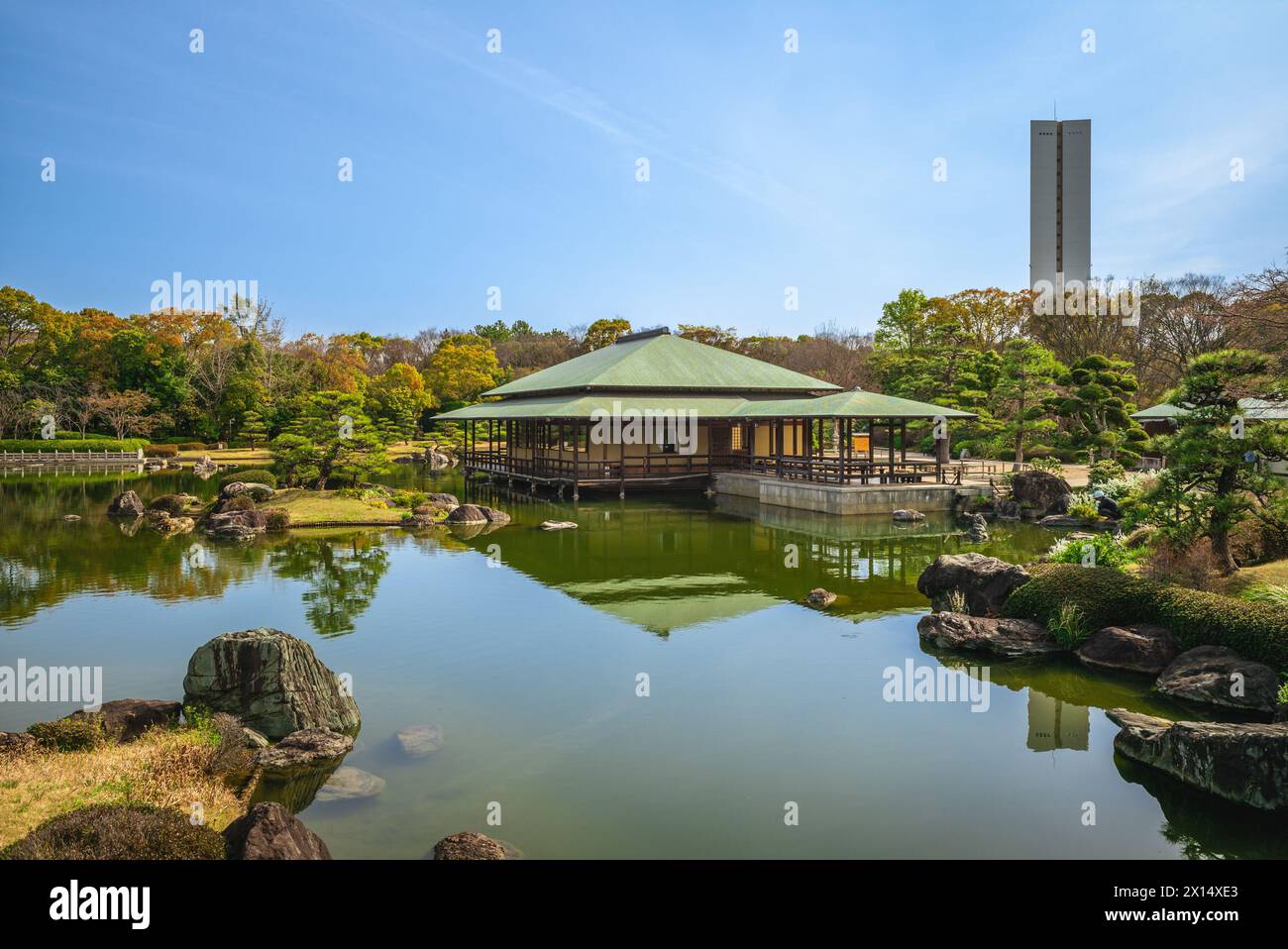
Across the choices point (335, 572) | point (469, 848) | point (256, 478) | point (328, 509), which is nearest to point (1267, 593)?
point (469, 848)

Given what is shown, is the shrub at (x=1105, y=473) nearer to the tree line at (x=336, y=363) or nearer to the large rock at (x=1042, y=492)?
the large rock at (x=1042, y=492)

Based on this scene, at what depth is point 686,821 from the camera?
669 cm

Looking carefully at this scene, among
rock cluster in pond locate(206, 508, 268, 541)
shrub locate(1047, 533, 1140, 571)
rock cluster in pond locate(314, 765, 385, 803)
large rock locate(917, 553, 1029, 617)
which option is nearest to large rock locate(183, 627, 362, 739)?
rock cluster in pond locate(314, 765, 385, 803)

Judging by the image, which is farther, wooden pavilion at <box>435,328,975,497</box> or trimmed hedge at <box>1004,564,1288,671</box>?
wooden pavilion at <box>435,328,975,497</box>

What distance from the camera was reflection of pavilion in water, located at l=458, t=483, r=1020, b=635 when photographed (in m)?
14.2

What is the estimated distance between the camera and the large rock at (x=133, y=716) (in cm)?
812

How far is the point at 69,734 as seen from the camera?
7758 mm

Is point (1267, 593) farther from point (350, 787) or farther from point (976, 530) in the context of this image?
A: point (976, 530)

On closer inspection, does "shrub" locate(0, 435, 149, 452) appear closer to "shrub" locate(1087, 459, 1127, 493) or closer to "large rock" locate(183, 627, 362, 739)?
"large rock" locate(183, 627, 362, 739)

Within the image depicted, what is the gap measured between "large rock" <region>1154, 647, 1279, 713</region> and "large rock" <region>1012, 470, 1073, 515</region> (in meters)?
14.9

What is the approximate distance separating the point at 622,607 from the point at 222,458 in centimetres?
4003

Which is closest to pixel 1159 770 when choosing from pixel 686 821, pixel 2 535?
pixel 686 821

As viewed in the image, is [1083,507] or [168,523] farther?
[168,523]

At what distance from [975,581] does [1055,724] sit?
4.51m
